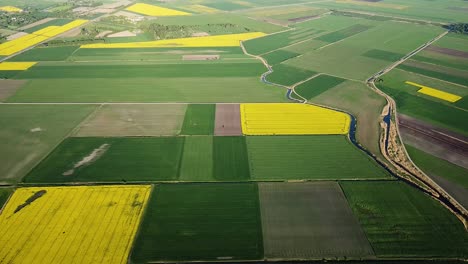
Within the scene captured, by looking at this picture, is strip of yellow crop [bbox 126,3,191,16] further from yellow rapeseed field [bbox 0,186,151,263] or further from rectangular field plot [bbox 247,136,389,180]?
yellow rapeseed field [bbox 0,186,151,263]

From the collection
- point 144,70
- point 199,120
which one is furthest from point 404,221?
point 144,70

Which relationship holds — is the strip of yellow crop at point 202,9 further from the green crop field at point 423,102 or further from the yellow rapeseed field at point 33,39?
the green crop field at point 423,102

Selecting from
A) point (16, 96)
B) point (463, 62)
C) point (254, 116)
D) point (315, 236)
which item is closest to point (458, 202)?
point (315, 236)

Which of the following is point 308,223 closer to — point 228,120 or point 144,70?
point 228,120

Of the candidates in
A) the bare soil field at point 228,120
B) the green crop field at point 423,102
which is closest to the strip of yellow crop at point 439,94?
the green crop field at point 423,102

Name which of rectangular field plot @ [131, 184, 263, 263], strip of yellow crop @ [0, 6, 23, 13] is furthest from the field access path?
strip of yellow crop @ [0, 6, 23, 13]

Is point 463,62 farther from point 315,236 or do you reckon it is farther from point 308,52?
point 315,236
